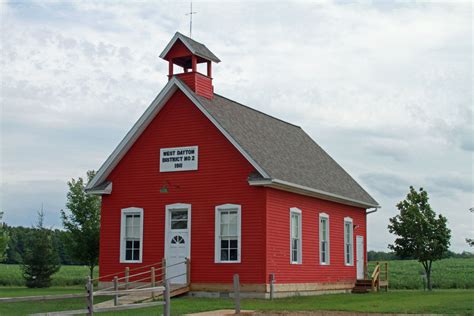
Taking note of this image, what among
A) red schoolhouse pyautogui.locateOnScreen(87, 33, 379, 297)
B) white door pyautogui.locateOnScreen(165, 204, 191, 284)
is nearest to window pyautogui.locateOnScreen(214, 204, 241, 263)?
red schoolhouse pyautogui.locateOnScreen(87, 33, 379, 297)

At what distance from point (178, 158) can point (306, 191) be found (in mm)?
5327

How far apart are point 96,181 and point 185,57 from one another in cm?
628

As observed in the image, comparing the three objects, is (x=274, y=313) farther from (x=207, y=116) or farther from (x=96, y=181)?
(x=96, y=181)

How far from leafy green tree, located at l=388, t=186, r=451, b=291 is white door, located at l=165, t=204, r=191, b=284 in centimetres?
1566

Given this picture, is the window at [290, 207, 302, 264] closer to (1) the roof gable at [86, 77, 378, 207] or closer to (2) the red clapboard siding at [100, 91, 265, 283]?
(1) the roof gable at [86, 77, 378, 207]

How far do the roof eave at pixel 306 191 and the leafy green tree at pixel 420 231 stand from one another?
3.44 m

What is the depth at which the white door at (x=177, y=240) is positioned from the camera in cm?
2834

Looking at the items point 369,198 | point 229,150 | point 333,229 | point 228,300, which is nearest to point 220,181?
point 229,150

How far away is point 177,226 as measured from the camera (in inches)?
1136

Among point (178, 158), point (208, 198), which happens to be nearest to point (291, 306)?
point (208, 198)

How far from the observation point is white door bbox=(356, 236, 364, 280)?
1451 inches

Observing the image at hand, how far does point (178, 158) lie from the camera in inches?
1148

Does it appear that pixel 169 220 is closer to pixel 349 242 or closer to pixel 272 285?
pixel 272 285

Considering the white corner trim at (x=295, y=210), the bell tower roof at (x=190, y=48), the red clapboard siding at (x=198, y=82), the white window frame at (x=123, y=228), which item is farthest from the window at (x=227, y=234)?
the bell tower roof at (x=190, y=48)
